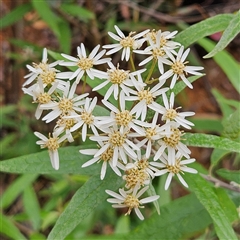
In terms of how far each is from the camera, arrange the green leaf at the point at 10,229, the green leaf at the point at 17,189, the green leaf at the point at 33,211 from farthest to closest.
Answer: the green leaf at the point at 17,189
the green leaf at the point at 33,211
the green leaf at the point at 10,229

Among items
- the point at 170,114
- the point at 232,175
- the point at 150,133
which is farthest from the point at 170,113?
the point at 232,175

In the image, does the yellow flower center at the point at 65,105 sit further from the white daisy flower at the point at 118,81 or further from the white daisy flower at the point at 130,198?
the white daisy flower at the point at 130,198

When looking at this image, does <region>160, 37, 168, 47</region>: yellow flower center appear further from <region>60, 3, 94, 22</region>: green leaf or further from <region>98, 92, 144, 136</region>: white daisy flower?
<region>60, 3, 94, 22</region>: green leaf

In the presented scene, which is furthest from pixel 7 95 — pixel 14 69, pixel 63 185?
pixel 63 185

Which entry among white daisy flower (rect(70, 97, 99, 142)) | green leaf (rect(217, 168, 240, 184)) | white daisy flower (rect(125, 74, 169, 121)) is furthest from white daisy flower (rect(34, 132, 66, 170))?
green leaf (rect(217, 168, 240, 184))

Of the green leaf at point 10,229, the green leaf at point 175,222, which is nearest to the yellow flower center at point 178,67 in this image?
the green leaf at point 175,222

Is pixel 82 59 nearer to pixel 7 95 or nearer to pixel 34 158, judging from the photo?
pixel 34 158

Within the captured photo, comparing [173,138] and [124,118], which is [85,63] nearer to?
[124,118]
